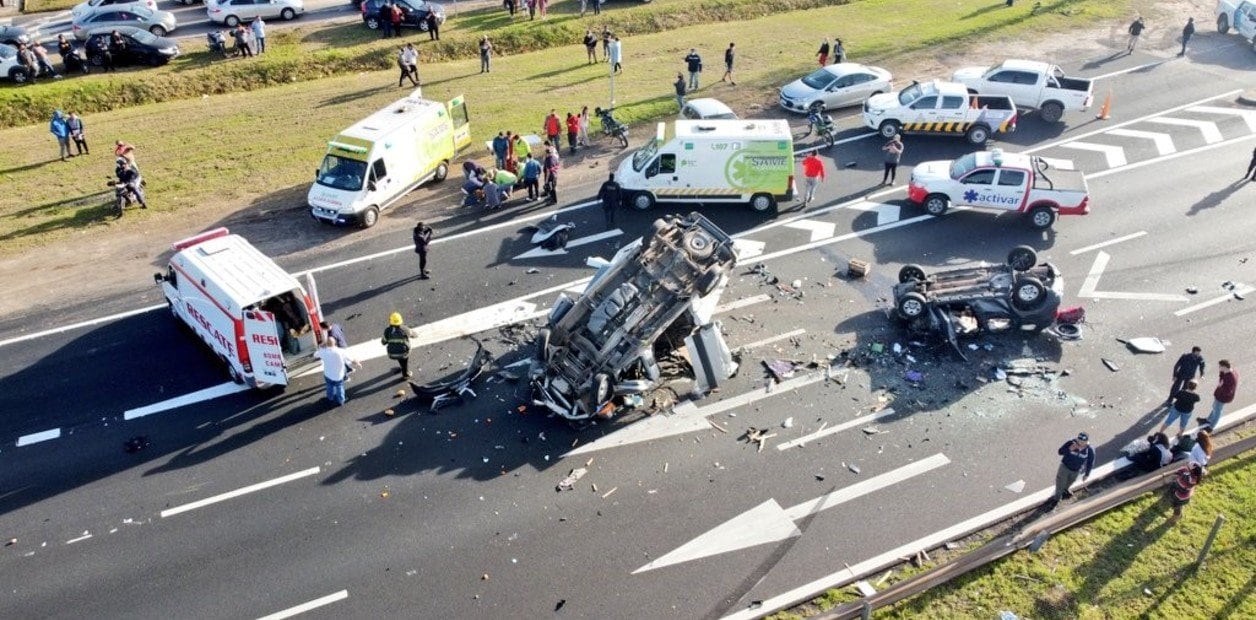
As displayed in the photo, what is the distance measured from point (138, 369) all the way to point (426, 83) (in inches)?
726

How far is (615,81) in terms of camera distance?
112ft

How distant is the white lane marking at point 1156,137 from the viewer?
28.5m

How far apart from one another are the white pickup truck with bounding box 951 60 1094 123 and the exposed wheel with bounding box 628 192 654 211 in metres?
13.3

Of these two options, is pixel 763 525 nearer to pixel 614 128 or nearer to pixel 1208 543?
pixel 1208 543

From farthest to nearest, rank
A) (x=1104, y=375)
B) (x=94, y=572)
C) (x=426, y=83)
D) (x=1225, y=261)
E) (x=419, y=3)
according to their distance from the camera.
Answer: (x=419, y=3) → (x=426, y=83) → (x=1225, y=261) → (x=1104, y=375) → (x=94, y=572)

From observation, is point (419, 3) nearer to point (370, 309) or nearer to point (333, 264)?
point (333, 264)

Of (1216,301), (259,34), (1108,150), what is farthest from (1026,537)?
(259,34)

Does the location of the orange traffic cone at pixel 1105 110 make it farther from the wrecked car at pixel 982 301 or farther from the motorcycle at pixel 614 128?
the motorcycle at pixel 614 128

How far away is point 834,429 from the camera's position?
54.9 feet

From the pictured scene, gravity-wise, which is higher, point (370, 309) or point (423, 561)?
point (370, 309)

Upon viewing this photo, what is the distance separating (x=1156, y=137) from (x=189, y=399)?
29547mm

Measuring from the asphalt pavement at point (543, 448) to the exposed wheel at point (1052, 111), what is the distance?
812 cm

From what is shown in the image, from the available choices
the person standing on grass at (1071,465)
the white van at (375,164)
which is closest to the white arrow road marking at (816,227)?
the person standing on grass at (1071,465)

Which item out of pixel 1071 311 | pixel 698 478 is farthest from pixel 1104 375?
pixel 698 478
